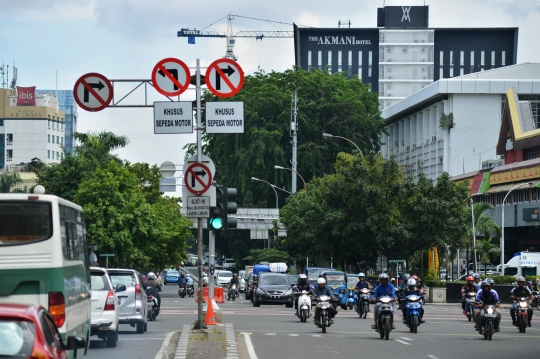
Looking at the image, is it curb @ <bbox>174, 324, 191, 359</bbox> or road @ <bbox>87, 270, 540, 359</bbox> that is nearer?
curb @ <bbox>174, 324, 191, 359</bbox>

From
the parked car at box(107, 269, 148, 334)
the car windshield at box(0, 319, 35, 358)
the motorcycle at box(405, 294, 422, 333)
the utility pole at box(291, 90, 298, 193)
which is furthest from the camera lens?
the utility pole at box(291, 90, 298, 193)

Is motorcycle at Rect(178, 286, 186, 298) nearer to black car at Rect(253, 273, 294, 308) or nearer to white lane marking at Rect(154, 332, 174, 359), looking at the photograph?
black car at Rect(253, 273, 294, 308)

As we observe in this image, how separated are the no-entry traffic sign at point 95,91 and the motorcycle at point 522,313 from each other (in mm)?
14026

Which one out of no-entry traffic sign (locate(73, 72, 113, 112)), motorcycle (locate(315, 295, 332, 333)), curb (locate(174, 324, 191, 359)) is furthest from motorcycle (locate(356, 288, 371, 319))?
no-entry traffic sign (locate(73, 72, 113, 112))

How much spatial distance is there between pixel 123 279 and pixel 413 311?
7556 millimetres

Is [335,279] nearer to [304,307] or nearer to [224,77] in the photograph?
[304,307]

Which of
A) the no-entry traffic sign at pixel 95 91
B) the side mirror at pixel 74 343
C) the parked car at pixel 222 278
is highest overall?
the no-entry traffic sign at pixel 95 91

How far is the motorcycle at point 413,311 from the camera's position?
2661 cm

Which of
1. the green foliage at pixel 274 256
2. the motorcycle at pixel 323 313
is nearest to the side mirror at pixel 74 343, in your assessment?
the motorcycle at pixel 323 313

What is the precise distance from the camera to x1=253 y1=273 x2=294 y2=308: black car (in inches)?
1805

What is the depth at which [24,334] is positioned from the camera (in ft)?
29.0

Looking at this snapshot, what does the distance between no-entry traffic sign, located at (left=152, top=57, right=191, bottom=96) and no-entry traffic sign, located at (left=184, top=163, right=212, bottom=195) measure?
60.6 inches

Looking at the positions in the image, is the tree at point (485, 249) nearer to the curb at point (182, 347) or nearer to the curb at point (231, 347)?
the curb at point (231, 347)

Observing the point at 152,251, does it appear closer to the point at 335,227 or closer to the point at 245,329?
the point at 335,227
